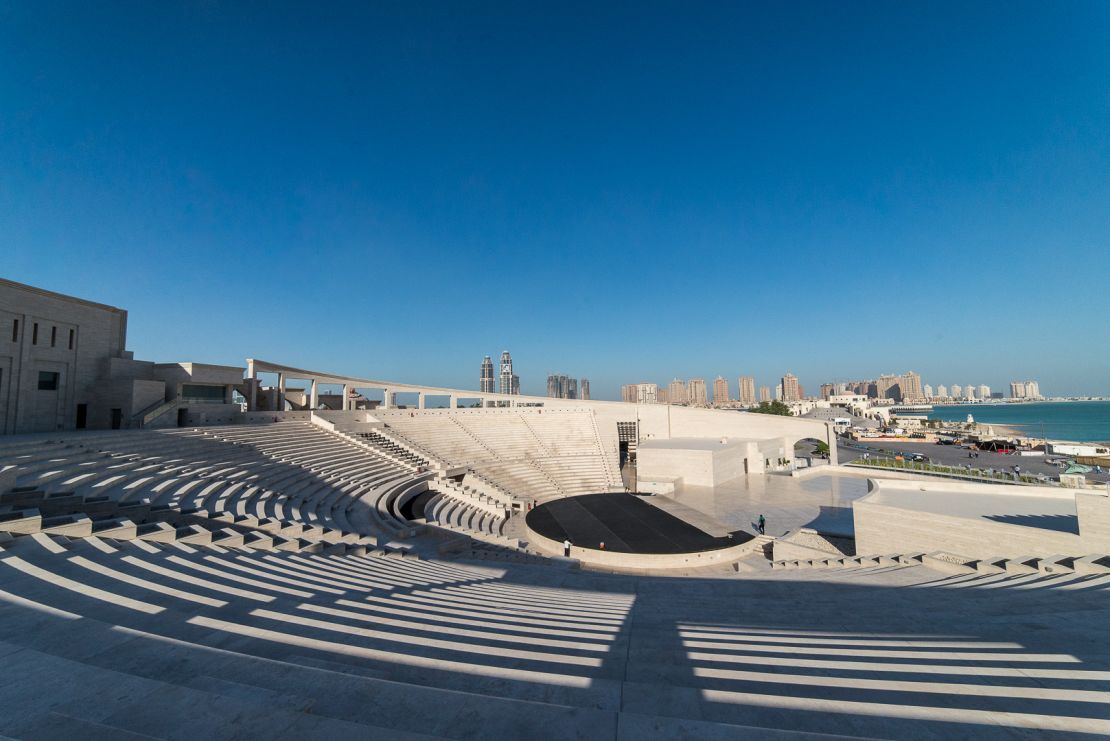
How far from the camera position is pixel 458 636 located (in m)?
4.50

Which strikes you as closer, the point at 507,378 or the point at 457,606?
the point at 457,606

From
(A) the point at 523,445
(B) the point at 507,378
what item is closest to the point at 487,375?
(B) the point at 507,378

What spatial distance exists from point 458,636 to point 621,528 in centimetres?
1737

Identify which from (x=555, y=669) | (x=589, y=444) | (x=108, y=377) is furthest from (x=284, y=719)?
(x=589, y=444)

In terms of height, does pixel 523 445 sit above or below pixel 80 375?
below

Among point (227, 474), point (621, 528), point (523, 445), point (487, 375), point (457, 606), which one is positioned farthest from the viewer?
point (487, 375)

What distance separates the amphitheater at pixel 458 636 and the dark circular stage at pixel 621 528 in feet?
16.5

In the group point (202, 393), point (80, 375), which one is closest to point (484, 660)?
point (80, 375)

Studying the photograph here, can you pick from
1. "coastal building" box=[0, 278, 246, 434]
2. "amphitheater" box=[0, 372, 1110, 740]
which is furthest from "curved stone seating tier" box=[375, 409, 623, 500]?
"amphitheater" box=[0, 372, 1110, 740]

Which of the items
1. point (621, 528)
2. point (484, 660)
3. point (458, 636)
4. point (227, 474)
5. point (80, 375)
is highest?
point (80, 375)

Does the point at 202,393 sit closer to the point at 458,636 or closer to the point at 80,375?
the point at 80,375

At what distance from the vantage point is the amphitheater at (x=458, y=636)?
279 cm

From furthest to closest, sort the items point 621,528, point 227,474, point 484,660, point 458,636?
point 621,528, point 227,474, point 458,636, point 484,660

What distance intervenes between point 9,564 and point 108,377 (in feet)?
71.8
